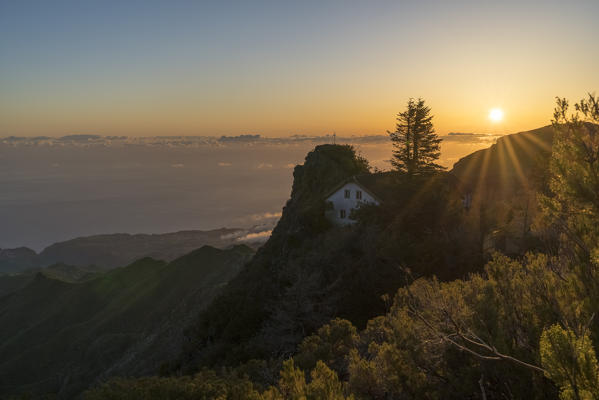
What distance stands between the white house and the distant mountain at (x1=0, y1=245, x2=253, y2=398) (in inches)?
959

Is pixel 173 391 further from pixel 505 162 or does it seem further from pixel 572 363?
pixel 505 162

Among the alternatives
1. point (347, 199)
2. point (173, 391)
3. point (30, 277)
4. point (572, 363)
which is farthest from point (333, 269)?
point (30, 277)

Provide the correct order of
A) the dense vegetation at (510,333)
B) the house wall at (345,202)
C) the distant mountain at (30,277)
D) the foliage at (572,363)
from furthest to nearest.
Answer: the distant mountain at (30,277), the house wall at (345,202), the dense vegetation at (510,333), the foliage at (572,363)

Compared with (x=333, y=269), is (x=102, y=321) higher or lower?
lower

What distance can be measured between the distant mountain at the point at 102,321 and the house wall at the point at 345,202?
24.1 meters

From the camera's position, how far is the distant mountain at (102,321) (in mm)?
50594

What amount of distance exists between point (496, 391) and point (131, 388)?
1195 centimetres

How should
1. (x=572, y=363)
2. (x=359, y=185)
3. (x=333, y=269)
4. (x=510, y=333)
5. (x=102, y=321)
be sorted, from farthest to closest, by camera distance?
(x=102, y=321) < (x=359, y=185) < (x=333, y=269) < (x=510, y=333) < (x=572, y=363)

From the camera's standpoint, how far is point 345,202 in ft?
150

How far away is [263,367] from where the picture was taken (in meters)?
17.9

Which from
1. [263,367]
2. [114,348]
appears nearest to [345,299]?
[263,367]

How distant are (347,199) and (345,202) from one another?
46cm

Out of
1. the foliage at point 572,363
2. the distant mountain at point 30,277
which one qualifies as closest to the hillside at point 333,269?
the foliage at point 572,363

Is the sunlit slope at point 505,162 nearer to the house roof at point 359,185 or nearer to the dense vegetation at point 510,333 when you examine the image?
the house roof at point 359,185
